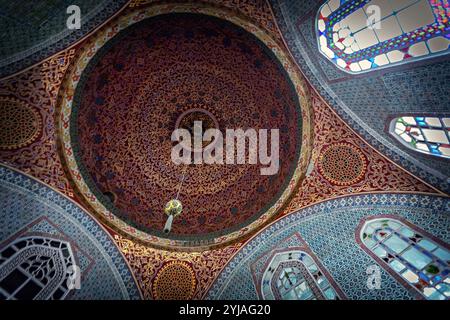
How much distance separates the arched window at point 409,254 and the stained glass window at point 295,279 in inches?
49.7

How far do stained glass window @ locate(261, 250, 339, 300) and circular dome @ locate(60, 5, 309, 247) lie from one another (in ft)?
4.14

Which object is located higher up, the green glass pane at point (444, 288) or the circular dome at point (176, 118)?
the circular dome at point (176, 118)

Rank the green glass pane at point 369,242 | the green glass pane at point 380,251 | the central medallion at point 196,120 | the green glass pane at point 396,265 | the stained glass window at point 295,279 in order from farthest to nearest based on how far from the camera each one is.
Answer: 1. the central medallion at point 196,120
2. the stained glass window at point 295,279
3. the green glass pane at point 369,242
4. the green glass pane at point 380,251
5. the green glass pane at point 396,265

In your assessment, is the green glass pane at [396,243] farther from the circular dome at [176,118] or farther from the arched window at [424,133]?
the circular dome at [176,118]

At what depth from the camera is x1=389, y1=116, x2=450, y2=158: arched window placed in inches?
225

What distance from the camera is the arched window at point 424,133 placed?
5703 mm

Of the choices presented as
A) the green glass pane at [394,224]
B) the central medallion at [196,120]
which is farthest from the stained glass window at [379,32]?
the central medallion at [196,120]

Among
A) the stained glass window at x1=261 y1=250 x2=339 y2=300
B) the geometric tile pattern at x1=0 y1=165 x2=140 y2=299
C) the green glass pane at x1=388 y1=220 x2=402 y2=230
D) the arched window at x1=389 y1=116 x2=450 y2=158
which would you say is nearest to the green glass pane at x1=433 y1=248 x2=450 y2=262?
the green glass pane at x1=388 y1=220 x2=402 y2=230

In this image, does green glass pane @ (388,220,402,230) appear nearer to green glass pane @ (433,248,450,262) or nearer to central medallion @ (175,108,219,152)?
green glass pane @ (433,248,450,262)
